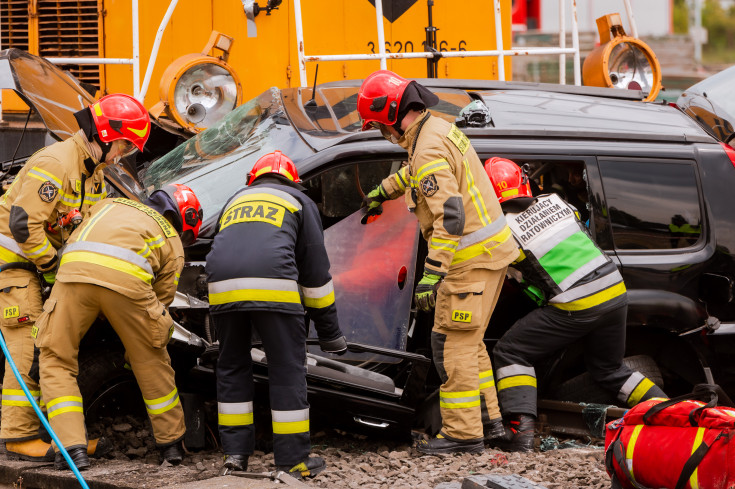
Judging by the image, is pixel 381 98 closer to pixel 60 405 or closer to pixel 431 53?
pixel 431 53

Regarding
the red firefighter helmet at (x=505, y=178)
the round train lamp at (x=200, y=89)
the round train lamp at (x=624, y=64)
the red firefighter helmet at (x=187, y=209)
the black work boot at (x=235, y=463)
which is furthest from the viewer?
the round train lamp at (x=624, y=64)

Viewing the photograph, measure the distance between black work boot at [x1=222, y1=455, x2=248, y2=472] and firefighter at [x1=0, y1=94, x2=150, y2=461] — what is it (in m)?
0.77

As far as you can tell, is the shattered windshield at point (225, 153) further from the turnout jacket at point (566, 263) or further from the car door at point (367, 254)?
the turnout jacket at point (566, 263)

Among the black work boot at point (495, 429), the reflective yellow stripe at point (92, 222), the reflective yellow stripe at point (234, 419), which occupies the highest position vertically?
the reflective yellow stripe at point (92, 222)

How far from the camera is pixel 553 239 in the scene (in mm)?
5027

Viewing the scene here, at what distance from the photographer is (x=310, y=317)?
4.71 metres

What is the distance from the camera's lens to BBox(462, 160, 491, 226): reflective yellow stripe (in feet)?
16.0

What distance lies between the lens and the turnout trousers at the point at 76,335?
4.59 m

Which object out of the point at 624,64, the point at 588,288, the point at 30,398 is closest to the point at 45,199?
the point at 30,398

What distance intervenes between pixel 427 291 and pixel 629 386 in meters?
1.30

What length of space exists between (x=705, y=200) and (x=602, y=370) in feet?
3.55

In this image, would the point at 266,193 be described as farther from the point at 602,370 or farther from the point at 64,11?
the point at 64,11

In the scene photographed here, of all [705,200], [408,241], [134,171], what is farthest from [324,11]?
[705,200]

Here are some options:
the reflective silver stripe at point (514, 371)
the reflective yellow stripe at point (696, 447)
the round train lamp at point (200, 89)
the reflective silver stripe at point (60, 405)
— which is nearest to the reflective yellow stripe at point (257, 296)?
the reflective silver stripe at point (60, 405)
